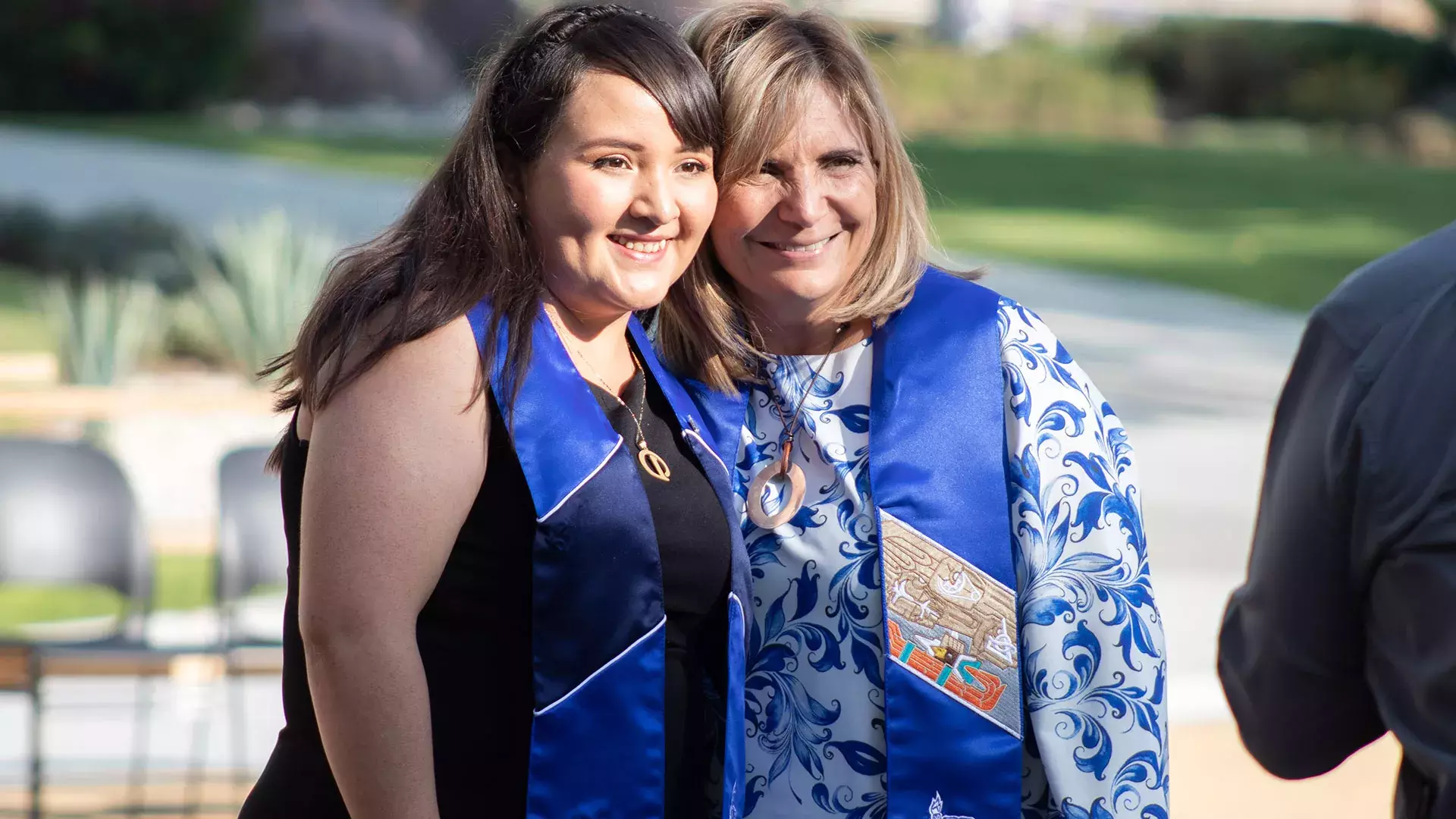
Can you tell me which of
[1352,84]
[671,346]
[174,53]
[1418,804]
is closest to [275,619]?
[671,346]

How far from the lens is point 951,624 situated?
2.45 metres

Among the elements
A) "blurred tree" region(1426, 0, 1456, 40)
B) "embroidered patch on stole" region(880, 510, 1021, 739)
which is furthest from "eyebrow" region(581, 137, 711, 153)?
"blurred tree" region(1426, 0, 1456, 40)

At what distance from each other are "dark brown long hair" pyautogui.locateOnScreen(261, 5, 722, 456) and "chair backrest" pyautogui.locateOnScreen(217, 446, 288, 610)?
3045mm

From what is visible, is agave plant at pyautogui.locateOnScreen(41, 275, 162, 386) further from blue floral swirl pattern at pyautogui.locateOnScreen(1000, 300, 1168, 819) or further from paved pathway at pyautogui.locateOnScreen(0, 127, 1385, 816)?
blue floral swirl pattern at pyautogui.locateOnScreen(1000, 300, 1168, 819)

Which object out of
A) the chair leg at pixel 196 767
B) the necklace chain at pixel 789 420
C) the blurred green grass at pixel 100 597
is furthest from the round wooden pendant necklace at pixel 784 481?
the blurred green grass at pixel 100 597

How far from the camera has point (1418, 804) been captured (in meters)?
1.74

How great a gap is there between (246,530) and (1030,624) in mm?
3464

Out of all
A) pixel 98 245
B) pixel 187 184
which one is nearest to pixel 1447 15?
pixel 187 184

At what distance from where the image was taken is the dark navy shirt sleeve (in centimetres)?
176

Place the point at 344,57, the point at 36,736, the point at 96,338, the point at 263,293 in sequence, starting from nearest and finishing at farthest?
1. the point at 36,736
2. the point at 96,338
3. the point at 263,293
4. the point at 344,57

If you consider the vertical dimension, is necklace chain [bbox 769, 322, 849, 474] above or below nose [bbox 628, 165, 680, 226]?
below

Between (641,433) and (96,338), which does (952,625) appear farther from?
(96,338)

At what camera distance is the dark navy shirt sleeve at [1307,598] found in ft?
5.77

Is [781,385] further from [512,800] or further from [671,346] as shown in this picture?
[512,800]
